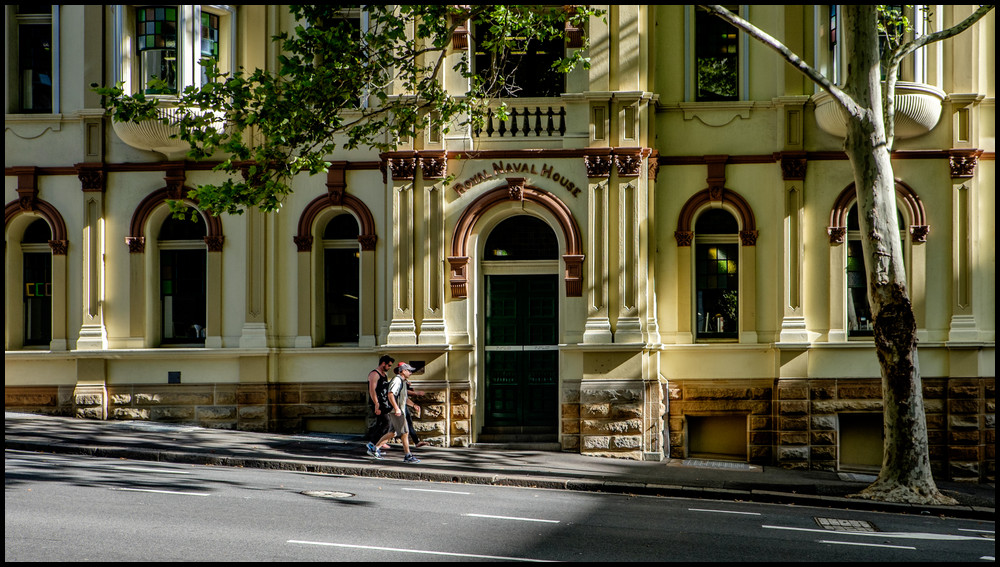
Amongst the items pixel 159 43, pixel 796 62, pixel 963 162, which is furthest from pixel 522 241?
pixel 963 162

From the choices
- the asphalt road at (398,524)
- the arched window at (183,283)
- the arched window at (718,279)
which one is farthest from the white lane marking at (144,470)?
the arched window at (718,279)

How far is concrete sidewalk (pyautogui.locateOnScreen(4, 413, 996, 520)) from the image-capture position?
48.7 ft

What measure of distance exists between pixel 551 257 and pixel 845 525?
8.60 m

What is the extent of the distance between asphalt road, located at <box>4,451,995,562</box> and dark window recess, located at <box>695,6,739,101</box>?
875 centimetres

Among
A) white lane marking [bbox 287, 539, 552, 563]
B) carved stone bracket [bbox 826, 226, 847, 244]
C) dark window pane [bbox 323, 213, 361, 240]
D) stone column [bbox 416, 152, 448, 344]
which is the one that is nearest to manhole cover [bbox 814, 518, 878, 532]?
white lane marking [bbox 287, 539, 552, 563]

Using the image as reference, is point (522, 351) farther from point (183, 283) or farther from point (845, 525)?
point (845, 525)

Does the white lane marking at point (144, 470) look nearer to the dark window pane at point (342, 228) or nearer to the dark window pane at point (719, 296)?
the dark window pane at point (342, 228)

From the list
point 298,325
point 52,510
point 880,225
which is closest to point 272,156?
point 298,325

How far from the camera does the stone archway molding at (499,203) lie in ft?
61.2

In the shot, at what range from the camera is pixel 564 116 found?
18.9m

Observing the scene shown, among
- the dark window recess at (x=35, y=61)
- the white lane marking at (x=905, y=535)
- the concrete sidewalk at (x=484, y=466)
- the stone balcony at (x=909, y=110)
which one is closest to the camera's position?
the white lane marking at (x=905, y=535)

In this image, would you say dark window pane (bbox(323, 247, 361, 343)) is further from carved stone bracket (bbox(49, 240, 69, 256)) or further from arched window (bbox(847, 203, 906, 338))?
arched window (bbox(847, 203, 906, 338))

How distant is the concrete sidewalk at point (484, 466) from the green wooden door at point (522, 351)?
1153 mm

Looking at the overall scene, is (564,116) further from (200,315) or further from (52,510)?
(52,510)
